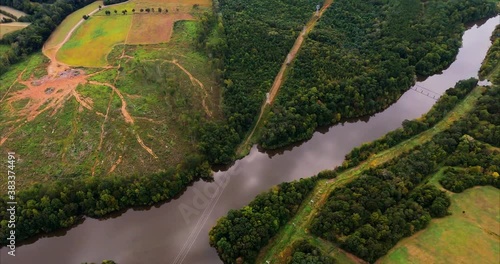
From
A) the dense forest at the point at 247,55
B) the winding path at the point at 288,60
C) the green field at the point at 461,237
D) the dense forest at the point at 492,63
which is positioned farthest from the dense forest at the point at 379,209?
the dense forest at the point at 492,63

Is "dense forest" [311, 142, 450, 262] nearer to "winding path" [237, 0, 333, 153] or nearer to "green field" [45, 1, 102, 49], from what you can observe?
"winding path" [237, 0, 333, 153]

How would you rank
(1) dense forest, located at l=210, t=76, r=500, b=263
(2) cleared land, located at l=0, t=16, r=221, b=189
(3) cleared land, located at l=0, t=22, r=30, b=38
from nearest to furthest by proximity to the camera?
1. (1) dense forest, located at l=210, t=76, r=500, b=263
2. (2) cleared land, located at l=0, t=16, r=221, b=189
3. (3) cleared land, located at l=0, t=22, r=30, b=38

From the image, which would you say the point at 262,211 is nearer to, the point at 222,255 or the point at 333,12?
the point at 222,255

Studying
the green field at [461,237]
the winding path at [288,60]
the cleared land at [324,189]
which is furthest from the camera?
the winding path at [288,60]

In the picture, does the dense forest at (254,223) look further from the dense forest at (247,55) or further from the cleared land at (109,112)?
the cleared land at (109,112)

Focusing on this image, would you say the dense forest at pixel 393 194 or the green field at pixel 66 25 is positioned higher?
the dense forest at pixel 393 194

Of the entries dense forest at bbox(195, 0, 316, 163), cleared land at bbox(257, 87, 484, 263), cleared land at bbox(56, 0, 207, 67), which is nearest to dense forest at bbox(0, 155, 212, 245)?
dense forest at bbox(195, 0, 316, 163)

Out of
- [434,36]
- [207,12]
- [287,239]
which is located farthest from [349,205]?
[207,12]

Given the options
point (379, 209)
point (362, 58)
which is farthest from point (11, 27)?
point (379, 209)
